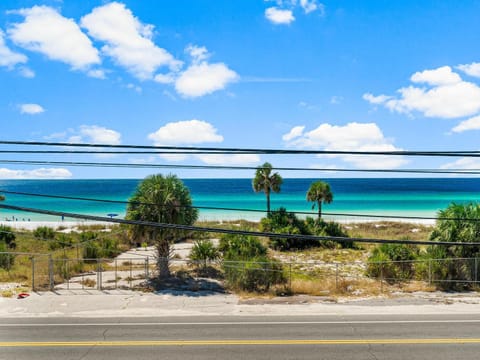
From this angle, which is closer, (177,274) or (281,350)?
(281,350)

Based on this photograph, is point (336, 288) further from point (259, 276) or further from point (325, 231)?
point (325, 231)

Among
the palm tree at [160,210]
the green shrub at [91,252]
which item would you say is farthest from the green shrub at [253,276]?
the green shrub at [91,252]

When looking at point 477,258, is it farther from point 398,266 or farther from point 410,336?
point 410,336

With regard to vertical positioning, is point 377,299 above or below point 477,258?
below

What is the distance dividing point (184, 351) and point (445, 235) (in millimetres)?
16535

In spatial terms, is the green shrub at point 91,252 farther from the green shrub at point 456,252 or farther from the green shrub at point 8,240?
the green shrub at point 456,252

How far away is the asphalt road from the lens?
38.5ft

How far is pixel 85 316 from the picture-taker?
54.3 feet

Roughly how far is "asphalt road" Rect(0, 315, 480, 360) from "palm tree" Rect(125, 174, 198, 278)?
646 cm

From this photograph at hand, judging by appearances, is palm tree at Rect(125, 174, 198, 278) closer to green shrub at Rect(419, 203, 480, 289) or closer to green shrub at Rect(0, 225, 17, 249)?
green shrub at Rect(419, 203, 480, 289)

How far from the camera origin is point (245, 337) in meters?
13.4

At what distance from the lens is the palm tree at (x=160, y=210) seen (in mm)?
21734

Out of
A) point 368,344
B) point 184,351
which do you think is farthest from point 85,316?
point 368,344

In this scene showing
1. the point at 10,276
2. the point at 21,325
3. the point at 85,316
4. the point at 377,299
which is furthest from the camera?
the point at 10,276
